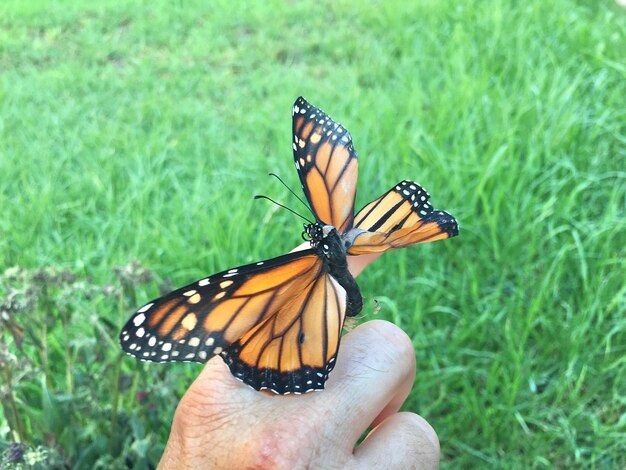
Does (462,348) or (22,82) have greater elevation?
(22,82)

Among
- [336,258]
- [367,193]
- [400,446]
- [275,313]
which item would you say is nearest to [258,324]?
[275,313]

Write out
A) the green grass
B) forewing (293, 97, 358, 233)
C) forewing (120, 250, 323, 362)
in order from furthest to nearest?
the green grass, forewing (293, 97, 358, 233), forewing (120, 250, 323, 362)

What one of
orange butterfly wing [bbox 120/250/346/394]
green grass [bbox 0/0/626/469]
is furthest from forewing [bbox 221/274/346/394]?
green grass [bbox 0/0/626/469]

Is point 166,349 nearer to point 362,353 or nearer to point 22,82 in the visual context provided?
point 362,353

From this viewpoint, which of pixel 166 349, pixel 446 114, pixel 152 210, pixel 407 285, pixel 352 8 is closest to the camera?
pixel 166 349

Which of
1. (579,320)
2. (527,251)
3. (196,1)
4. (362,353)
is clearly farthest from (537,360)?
(196,1)

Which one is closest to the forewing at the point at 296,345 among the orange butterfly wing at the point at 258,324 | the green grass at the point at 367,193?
the orange butterfly wing at the point at 258,324

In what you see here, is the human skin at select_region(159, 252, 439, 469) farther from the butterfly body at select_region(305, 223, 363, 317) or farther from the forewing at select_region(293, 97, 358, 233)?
the forewing at select_region(293, 97, 358, 233)

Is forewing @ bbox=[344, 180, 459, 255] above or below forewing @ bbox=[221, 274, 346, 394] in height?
above

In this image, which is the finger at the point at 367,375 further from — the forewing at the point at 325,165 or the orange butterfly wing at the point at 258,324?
the forewing at the point at 325,165
